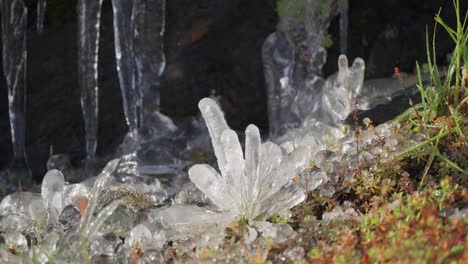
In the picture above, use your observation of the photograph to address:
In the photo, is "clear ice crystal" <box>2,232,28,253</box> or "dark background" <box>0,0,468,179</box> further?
"dark background" <box>0,0,468,179</box>

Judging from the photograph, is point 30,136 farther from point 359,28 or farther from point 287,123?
point 359,28

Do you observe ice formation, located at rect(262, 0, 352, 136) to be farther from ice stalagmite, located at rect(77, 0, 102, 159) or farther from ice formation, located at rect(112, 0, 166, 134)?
ice stalagmite, located at rect(77, 0, 102, 159)

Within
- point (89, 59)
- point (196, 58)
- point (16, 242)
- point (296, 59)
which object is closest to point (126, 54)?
point (89, 59)

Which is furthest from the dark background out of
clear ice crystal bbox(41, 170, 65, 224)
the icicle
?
clear ice crystal bbox(41, 170, 65, 224)

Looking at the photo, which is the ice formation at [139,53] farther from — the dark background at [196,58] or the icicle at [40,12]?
the icicle at [40,12]

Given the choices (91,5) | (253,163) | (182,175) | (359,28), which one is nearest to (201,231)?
(253,163)

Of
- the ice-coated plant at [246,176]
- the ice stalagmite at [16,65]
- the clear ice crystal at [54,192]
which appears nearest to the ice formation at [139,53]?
the ice stalagmite at [16,65]

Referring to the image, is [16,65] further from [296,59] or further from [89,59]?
[296,59]
